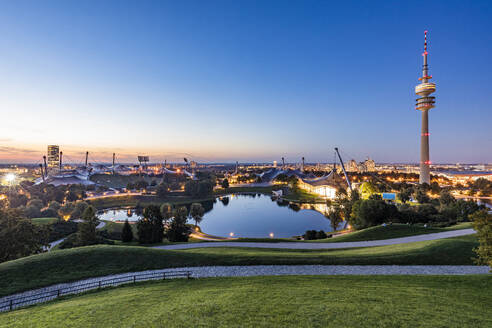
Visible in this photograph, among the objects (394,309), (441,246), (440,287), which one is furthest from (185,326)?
(441,246)

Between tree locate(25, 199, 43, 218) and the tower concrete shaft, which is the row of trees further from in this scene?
the tower concrete shaft

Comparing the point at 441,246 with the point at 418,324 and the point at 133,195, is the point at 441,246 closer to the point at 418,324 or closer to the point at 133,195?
the point at 418,324

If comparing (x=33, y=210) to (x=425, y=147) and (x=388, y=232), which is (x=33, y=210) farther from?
(x=425, y=147)

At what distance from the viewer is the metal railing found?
26.2 feet

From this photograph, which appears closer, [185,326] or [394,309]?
[185,326]

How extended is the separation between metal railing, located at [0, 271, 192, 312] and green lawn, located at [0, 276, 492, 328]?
0.48m

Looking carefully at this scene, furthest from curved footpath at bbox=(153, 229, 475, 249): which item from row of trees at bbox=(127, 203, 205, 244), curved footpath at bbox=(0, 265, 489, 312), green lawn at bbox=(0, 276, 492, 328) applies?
green lawn at bbox=(0, 276, 492, 328)

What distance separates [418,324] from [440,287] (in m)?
3.74

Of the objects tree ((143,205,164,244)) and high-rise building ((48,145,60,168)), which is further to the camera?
high-rise building ((48,145,60,168))

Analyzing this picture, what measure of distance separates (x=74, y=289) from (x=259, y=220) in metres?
31.0

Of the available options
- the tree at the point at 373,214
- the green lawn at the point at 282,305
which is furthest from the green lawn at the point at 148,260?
the tree at the point at 373,214

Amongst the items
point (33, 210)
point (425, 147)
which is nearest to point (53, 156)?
point (33, 210)

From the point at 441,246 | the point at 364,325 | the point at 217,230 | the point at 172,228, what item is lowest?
the point at 217,230

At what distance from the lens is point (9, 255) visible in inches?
543
